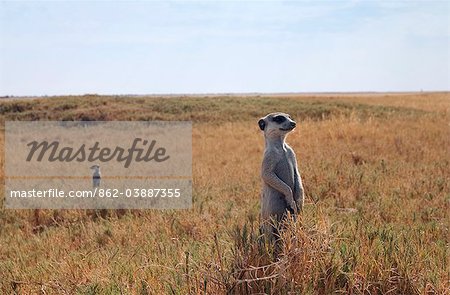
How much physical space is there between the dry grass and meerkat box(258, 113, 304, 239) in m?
0.20

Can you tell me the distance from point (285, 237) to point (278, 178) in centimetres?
52

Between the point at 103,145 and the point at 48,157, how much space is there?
10.2 feet

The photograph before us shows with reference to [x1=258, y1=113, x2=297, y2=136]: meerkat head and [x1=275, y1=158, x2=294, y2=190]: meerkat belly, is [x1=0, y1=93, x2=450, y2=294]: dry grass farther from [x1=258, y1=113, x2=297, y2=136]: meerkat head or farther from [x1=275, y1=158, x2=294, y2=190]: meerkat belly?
[x1=258, y1=113, x2=297, y2=136]: meerkat head

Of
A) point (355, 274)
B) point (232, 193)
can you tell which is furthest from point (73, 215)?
point (355, 274)

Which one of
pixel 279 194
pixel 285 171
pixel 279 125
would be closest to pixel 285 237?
pixel 279 194

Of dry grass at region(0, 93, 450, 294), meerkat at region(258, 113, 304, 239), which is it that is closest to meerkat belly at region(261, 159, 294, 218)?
meerkat at region(258, 113, 304, 239)

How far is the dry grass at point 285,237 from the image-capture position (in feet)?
11.1

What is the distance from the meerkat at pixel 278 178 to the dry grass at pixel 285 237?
20 centimetres

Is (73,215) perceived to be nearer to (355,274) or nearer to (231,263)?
(231,263)

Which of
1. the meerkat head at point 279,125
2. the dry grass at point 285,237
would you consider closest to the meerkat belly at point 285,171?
the meerkat head at point 279,125

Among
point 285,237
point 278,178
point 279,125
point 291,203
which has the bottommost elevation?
point 285,237

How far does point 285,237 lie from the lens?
11.4 feet

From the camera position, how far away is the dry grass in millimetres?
3387

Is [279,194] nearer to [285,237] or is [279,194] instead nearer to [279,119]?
[285,237]
